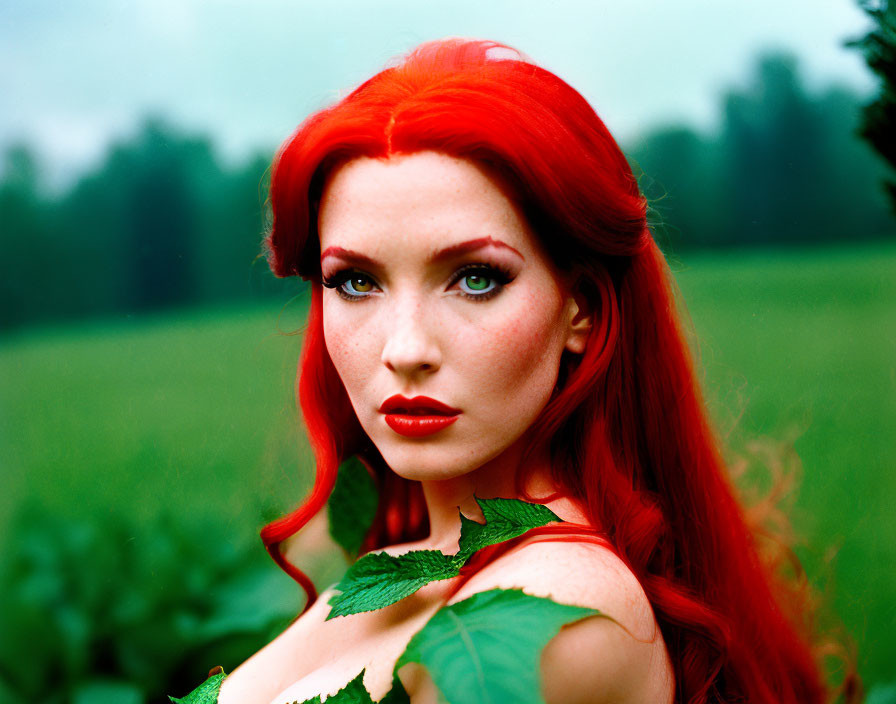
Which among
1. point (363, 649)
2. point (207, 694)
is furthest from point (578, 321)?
point (207, 694)

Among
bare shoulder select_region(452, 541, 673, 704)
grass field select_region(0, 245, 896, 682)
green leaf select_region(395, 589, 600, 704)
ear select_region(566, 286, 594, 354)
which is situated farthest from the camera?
grass field select_region(0, 245, 896, 682)

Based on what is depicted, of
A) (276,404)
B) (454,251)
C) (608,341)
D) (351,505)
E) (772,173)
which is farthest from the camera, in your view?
(772,173)

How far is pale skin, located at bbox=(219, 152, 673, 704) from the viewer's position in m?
0.96

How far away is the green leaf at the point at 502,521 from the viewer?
36.7 inches

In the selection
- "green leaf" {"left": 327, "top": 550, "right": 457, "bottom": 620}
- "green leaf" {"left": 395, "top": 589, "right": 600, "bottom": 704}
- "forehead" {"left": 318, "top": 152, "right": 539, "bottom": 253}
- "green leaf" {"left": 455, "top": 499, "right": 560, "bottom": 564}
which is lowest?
"green leaf" {"left": 327, "top": 550, "right": 457, "bottom": 620}

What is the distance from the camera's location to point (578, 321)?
115 cm

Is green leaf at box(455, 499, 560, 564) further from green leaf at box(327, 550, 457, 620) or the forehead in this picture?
the forehead

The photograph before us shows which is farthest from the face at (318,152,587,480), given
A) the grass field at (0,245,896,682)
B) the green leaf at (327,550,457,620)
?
the grass field at (0,245,896,682)

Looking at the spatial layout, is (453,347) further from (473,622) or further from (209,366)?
(209,366)

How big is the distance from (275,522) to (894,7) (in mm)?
1219

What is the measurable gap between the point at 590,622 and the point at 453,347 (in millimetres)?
345

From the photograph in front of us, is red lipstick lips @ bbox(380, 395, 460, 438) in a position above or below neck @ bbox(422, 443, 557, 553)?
above

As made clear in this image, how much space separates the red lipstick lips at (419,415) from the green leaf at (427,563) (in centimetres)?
11

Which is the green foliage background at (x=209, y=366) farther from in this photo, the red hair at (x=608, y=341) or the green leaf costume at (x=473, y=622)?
the green leaf costume at (x=473, y=622)
